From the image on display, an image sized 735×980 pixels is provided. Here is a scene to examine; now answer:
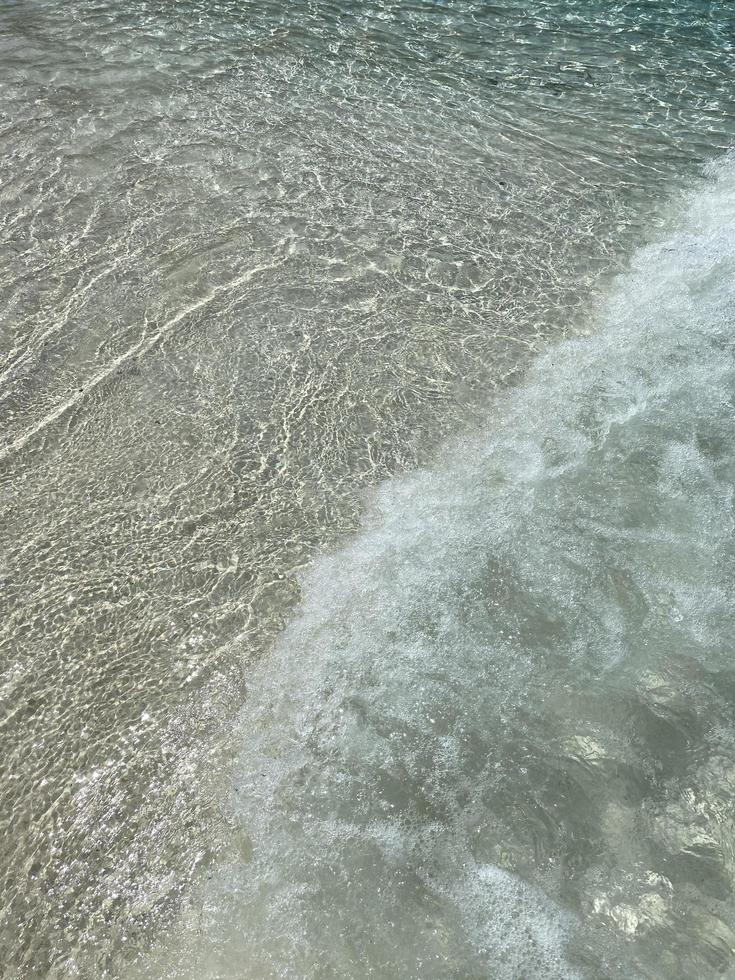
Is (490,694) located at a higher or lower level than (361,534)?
lower

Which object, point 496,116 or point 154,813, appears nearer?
point 154,813

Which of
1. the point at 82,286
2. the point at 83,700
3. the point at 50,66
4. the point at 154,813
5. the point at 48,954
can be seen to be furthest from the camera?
the point at 50,66

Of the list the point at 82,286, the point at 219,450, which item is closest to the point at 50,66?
the point at 82,286

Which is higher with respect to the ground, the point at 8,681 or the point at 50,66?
the point at 50,66

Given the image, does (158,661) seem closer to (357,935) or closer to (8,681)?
(8,681)

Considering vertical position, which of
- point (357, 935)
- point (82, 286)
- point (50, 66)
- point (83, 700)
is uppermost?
point (50, 66)

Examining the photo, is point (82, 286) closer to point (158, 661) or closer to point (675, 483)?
point (158, 661)

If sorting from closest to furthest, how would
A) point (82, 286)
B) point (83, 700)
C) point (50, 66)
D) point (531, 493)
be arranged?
1. point (83, 700)
2. point (531, 493)
3. point (82, 286)
4. point (50, 66)

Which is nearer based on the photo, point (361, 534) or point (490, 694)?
point (490, 694)
